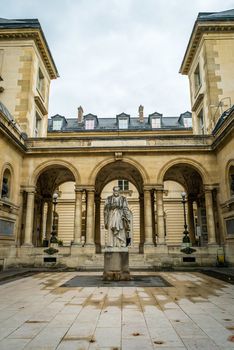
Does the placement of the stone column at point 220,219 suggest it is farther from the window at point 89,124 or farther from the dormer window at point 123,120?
the window at point 89,124

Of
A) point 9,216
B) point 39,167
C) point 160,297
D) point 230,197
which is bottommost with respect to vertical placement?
point 160,297

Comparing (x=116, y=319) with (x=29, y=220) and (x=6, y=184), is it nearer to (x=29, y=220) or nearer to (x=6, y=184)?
(x=6, y=184)

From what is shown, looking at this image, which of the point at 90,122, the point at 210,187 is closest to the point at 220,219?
the point at 210,187

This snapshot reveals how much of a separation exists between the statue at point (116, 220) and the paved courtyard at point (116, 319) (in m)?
2.94

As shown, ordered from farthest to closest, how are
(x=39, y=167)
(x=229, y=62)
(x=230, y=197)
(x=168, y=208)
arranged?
(x=168, y=208) < (x=229, y=62) < (x=39, y=167) < (x=230, y=197)

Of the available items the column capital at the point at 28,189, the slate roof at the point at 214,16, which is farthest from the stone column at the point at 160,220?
the slate roof at the point at 214,16

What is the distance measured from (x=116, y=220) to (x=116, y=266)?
1899 mm

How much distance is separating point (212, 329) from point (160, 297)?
3.10 m

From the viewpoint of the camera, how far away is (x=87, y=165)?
20.2 m

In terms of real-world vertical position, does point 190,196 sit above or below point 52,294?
above

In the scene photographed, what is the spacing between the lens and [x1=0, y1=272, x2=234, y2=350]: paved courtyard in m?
4.25

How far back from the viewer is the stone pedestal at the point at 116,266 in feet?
36.8

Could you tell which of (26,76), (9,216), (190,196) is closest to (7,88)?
(26,76)

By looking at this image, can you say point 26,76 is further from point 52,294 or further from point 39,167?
point 52,294
